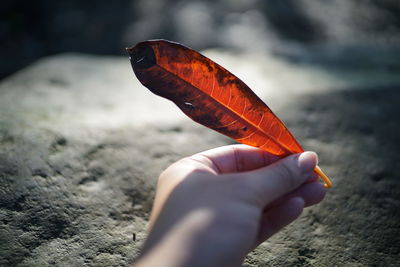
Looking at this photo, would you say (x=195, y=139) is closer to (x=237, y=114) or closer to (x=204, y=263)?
(x=237, y=114)

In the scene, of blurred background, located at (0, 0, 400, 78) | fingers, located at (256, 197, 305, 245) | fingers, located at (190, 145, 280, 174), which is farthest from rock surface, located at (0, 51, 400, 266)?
blurred background, located at (0, 0, 400, 78)

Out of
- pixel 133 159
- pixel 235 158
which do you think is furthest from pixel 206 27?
pixel 235 158

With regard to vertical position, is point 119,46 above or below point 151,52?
below

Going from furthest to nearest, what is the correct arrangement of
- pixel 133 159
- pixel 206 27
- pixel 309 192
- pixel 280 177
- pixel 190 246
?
1. pixel 206 27
2. pixel 133 159
3. pixel 309 192
4. pixel 280 177
5. pixel 190 246

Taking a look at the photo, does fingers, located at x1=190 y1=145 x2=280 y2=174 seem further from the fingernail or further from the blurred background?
the blurred background

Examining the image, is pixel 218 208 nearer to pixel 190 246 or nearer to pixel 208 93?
pixel 190 246

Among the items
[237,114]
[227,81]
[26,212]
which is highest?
[227,81]

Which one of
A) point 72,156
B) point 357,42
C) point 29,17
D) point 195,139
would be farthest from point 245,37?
point 29,17

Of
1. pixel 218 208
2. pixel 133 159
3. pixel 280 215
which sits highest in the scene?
pixel 218 208
